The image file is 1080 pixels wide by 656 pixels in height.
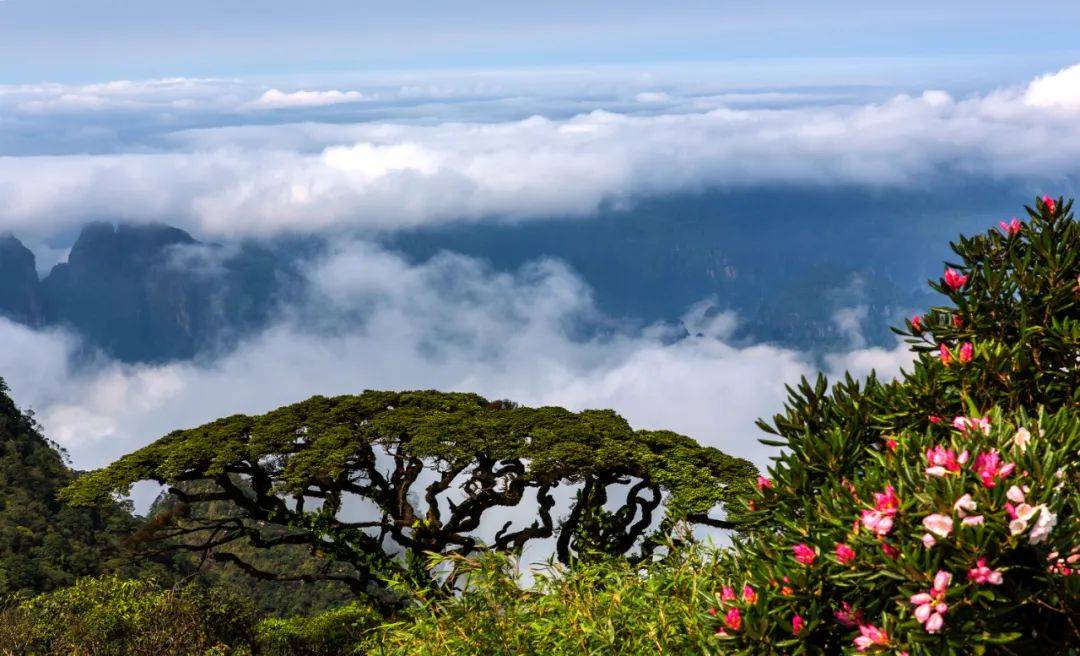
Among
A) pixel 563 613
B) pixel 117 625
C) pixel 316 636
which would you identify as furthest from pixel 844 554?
pixel 316 636

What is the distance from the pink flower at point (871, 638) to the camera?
189 inches

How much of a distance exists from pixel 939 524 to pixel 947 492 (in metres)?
0.14

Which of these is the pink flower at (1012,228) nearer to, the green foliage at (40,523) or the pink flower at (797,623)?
the pink flower at (797,623)

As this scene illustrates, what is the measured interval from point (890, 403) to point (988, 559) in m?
1.88

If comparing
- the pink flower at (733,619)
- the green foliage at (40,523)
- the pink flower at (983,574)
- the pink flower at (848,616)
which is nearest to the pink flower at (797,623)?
the pink flower at (848,616)

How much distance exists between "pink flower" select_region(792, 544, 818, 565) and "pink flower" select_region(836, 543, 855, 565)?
0.93 feet

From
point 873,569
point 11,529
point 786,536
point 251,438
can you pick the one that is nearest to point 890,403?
point 786,536

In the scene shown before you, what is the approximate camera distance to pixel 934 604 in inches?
176

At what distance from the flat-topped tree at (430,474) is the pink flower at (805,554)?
12798mm

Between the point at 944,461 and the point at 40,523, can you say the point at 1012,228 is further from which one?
the point at 40,523

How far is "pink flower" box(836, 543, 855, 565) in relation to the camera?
15.9 feet

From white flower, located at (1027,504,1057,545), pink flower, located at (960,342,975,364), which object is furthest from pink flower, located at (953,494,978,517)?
pink flower, located at (960,342,975,364)

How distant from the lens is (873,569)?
4793mm

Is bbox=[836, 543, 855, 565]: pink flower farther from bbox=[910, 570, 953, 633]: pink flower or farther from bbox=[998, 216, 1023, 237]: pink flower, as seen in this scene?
bbox=[998, 216, 1023, 237]: pink flower
